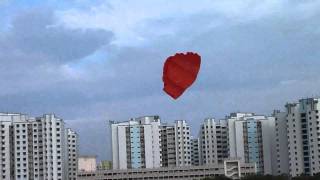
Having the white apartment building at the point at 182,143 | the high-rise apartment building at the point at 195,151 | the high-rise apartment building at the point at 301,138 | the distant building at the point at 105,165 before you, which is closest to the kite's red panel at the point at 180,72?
the high-rise apartment building at the point at 301,138

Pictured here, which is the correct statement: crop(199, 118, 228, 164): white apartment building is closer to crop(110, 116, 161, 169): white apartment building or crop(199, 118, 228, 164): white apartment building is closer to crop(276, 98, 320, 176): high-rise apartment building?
crop(110, 116, 161, 169): white apartment building

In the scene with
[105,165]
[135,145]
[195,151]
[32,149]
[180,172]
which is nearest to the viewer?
[180,172]

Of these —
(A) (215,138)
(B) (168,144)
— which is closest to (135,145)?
(B) (168,144)

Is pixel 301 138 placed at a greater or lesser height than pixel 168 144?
lesser

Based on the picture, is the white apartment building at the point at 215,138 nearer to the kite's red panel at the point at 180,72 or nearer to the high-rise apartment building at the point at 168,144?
the high-rise apartment building at the point at 168,144

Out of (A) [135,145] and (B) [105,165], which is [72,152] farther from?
(A) [135,145]

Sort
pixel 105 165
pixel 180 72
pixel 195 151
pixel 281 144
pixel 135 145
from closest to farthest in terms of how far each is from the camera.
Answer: pixel 180 72
pixel 281 144
pixel 135 145
pixel 105 165
pixel 195 151

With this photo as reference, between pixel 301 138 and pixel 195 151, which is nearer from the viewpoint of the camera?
pixel 301 138

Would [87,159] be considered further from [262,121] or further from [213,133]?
[262,121]
